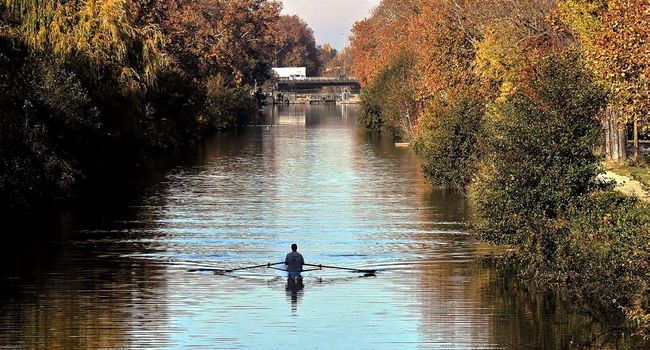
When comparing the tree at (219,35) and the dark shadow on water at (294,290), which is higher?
the tree at (219,35)

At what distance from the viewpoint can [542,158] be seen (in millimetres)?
34000

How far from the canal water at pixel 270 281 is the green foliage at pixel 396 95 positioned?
129ft

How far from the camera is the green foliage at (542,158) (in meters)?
33.5

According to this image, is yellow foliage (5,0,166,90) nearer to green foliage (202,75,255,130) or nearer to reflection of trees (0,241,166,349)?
reflection of trees (0,241,166,349)

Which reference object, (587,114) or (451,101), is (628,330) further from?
(451,101)

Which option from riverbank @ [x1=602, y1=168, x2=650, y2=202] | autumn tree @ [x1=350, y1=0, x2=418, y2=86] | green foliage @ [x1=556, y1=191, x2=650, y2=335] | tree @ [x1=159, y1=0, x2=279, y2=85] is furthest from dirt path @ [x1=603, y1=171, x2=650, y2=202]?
autumn tree @ [x1=350, y1=0, x2=418, y2=86]

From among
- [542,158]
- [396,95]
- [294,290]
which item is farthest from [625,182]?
[396,95]

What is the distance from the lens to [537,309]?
93.5ft

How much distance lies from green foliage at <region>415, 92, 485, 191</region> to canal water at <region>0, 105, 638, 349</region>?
1.09 meters

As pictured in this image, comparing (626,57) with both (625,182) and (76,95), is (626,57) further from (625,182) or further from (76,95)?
(76,95)

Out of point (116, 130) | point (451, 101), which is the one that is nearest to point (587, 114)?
point (451, 101)

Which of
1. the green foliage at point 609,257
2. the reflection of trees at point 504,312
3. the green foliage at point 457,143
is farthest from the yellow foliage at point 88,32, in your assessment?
the green foliage at point 609,257

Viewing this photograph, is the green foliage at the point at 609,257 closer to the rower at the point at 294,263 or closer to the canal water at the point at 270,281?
the canal water at the point at 270,281

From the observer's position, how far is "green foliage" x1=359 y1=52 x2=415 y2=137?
97.5 metres
